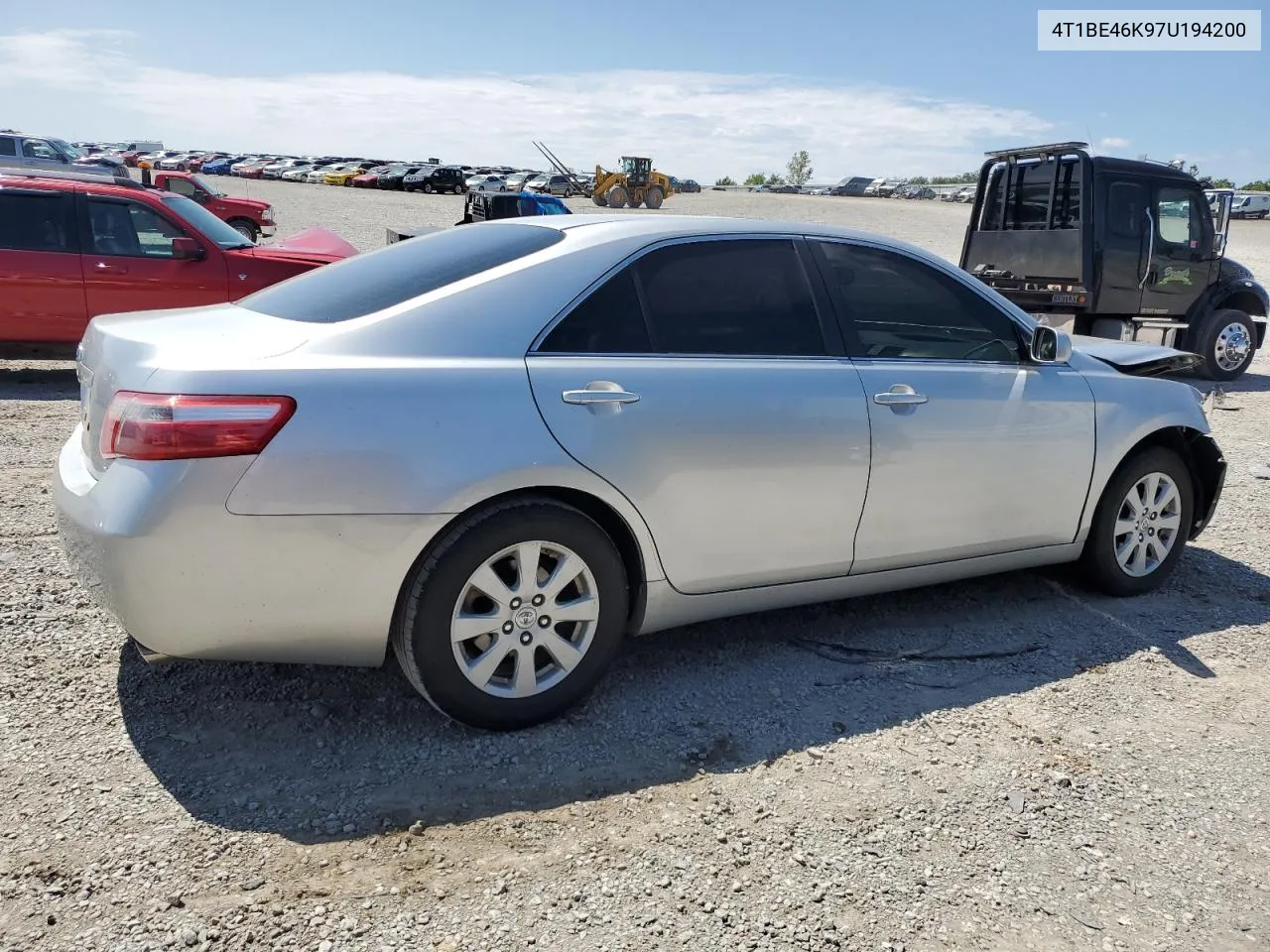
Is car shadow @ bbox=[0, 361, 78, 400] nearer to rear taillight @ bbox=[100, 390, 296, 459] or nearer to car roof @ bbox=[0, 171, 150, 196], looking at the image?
car roof @ bbox=[0, 171, 150, 196]

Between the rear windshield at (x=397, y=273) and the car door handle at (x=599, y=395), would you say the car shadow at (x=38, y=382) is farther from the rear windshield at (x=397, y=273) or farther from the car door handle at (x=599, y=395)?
the car door handle at (x=599, y=395)

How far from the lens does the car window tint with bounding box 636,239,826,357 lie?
348 centimetres

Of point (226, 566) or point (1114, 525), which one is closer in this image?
point (226, 566)

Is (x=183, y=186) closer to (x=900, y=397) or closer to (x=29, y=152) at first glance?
(x=29, y=152)

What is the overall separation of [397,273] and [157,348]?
31.9 inches

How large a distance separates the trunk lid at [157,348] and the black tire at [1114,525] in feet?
11.3

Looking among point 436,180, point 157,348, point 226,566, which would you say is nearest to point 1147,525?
point 226,566

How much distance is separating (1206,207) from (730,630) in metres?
10.0

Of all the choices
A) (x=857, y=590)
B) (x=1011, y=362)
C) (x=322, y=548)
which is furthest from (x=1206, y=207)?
(x=322, y=548)

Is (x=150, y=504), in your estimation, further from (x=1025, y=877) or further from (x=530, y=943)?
(x=1025, y=877)

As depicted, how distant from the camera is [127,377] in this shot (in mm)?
2908

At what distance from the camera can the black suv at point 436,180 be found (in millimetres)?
49219

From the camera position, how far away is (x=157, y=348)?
2.98m

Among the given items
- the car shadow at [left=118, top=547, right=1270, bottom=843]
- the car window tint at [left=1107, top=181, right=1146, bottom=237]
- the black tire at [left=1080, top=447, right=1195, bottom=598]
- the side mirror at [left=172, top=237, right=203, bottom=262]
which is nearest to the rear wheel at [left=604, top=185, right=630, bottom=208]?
the car window tint at [left=1107, top=181, right=1146, bottom=237]
